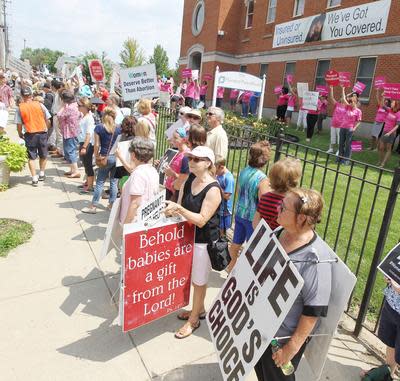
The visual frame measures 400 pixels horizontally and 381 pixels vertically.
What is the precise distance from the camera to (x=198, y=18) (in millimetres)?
27531

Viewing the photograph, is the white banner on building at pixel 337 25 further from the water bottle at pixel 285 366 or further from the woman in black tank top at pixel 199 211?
the water bottle at pixel 285 366

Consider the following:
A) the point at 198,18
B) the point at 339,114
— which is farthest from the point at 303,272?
the point at 198,18

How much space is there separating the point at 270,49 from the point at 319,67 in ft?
15.1

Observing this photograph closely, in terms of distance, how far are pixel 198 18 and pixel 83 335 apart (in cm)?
2867

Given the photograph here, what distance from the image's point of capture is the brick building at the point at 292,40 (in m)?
13.9

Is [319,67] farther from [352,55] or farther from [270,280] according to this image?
[270,280]

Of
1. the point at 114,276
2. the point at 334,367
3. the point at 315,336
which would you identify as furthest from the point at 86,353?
the point at 334,367

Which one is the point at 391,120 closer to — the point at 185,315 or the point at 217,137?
A: the point at 217,137

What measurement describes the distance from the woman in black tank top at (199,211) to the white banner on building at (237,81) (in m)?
7.25

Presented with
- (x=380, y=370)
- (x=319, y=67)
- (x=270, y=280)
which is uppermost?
(x=319, y=67)

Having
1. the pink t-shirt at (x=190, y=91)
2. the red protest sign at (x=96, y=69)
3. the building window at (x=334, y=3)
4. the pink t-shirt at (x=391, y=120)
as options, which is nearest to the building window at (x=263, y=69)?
the building window at (x=334, y=3)

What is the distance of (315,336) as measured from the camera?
2164 mm

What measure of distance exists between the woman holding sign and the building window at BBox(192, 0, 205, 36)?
27.9 metres

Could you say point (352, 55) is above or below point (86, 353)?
above
